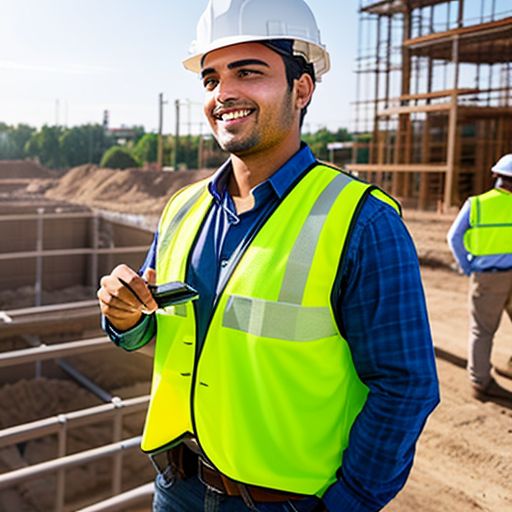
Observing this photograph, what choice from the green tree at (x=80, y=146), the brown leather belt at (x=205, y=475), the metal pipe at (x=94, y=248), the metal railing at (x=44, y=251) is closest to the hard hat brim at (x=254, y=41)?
the brown leather belt at (x=205, y=475)

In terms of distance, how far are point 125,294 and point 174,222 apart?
1.23 ft

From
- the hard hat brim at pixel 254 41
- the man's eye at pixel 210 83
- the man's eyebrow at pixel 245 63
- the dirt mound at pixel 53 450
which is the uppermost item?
the hard hat brim at pixel 254 41

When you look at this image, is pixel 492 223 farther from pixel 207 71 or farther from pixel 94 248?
pixel 94 248

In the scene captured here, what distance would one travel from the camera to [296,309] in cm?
131

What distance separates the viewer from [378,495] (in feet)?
4.35

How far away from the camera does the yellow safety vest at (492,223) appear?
487cm

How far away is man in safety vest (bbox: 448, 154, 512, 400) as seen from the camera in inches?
192

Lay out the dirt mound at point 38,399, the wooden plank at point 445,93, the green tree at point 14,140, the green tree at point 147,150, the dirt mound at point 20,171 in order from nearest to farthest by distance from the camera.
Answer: the dirt mound at point 38,399 → the wooden plank at point 445,93 → the dirt mound at point 20,171 → the green tree at point 147,150 → the green tree at point 14,140

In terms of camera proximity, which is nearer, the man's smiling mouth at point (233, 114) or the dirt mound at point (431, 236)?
the man's smiling mouth at point (233, 114)

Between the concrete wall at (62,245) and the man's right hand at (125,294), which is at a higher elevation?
the man's right hand at (125,294)

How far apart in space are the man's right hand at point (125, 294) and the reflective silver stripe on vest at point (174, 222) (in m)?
0.29

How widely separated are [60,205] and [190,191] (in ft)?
53.7

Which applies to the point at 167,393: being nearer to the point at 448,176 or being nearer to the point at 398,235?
the point at 398,235

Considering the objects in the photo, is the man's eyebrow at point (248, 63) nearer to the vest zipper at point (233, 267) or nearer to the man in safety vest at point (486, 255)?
the vest zipper at point (233, 267)
